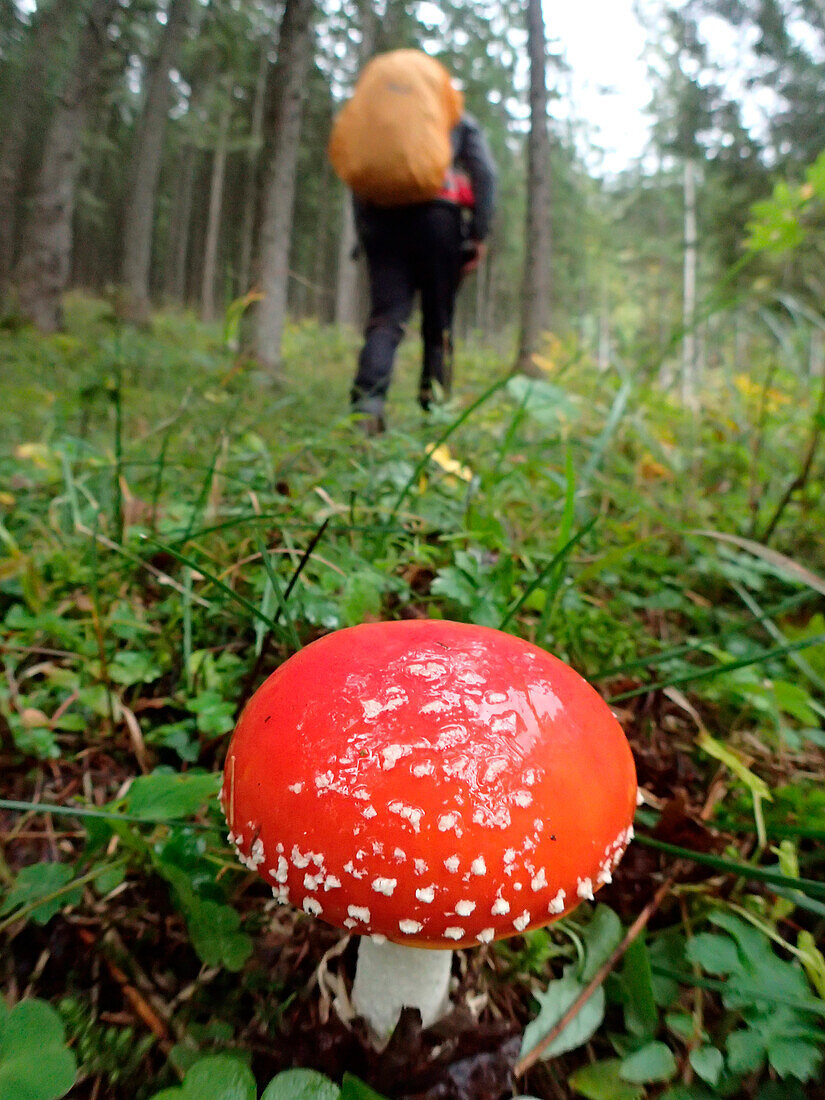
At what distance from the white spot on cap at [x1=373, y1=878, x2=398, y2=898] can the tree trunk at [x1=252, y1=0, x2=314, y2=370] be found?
5.81 metres

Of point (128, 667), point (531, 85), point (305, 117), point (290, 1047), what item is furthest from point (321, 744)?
point (305, 117)

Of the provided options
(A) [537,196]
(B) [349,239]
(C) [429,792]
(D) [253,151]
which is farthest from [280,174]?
(D) [253,151]

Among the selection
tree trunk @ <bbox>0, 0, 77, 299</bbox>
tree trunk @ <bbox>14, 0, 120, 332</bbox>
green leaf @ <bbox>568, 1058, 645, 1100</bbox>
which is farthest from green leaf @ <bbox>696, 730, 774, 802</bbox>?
tree trunk @ <bbox>0, 0, 77, 299</bbox>

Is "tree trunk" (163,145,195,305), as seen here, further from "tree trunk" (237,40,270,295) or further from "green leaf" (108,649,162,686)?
"green leaf" (108,649,162,686)

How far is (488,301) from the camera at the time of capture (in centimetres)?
2680

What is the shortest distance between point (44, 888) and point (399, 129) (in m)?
3.49

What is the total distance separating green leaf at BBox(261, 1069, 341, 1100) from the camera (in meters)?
0.80

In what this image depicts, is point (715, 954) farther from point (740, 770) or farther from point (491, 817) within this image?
point (491, 817)

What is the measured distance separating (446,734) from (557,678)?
0.74 ft

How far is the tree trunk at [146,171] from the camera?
35.2ft

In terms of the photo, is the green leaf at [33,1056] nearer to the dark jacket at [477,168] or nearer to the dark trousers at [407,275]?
the dark trousers at [407,275]

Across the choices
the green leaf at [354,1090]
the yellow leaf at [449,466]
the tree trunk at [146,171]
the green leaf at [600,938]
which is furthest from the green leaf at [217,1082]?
the tree trunk at [146,171]

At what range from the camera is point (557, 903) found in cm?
81

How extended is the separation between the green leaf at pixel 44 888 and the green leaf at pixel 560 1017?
31.5 inches
